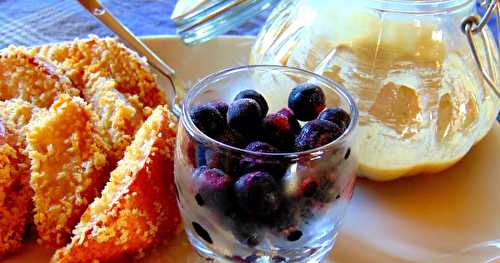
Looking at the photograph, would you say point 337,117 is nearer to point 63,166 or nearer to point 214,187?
point 214,187

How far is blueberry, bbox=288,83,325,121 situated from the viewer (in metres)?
0.79

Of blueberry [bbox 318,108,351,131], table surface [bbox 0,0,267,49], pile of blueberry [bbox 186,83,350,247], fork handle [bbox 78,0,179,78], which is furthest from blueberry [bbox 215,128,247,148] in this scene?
table surface [bbox 0,0,267,49]

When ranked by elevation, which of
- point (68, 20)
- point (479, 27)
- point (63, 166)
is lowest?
point (68, 20)

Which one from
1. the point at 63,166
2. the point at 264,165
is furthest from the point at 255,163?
the point at 63,166

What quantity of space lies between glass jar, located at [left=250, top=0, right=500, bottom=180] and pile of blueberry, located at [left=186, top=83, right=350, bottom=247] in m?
0.13

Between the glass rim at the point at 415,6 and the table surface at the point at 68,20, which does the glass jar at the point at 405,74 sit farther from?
the table surface at the point at 68,20

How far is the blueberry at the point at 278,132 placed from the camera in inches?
29.1

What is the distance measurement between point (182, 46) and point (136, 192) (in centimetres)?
49

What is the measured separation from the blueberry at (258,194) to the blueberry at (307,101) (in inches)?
6.0

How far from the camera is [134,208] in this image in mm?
759

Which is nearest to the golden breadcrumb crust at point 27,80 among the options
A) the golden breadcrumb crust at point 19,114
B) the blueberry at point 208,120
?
the golden breadcrumb crust at point 19,114

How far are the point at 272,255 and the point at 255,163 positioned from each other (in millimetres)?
113

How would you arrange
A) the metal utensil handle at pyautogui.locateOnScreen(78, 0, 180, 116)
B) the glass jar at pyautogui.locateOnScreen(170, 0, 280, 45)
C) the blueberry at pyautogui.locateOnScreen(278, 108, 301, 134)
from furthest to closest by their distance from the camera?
1. the metal utensil handle at pyautogui.locateOnScreen(78, 0, 180, 116)
2. the glass jar at pyautogui.locateOnScreen(170, 0, 280, 45)
3. the blueberry at pyautogui.locateOnScreen(278, 108, 301, 134)

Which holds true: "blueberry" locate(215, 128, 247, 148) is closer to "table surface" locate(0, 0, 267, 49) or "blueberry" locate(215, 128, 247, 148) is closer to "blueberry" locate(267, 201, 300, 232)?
"blueberry" locate(267, 201, 300, 232)
